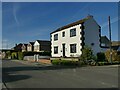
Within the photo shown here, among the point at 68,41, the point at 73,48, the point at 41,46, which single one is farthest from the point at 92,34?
the point at 41,46

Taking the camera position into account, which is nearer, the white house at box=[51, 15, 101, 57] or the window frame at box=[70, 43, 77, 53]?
the white house at box=[51, 15, 101, 57]

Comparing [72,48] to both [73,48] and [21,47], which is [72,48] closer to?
[73,48]

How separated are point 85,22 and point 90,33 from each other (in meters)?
1.96

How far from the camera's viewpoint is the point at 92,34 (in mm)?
39375

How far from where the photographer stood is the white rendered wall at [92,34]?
127 feet

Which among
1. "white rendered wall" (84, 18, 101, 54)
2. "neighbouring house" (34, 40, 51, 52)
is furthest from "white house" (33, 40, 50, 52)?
"white rendered wall" (84, 18, 101, 54)

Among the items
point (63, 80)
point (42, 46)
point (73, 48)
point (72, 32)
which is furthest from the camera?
point (42, 46)

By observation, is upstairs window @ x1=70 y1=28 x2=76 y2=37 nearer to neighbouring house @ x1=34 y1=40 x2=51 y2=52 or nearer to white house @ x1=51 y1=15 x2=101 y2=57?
white house @ x1=51 y1=15 x2=101 y2=57

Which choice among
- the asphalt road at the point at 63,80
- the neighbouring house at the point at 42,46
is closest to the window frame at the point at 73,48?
the asphalt road at the point at 63,80

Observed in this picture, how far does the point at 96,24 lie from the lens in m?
39.8

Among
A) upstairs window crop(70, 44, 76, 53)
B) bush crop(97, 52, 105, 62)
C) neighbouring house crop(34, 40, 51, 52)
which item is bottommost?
bush crop(97, 52, 105, 62)

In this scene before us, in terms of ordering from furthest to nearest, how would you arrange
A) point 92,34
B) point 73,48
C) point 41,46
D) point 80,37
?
point 41,46
point 73,48
point 92,34
point 80,37

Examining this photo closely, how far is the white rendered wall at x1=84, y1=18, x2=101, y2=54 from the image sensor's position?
127 feet

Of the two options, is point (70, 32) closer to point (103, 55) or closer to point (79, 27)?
point (79, 27)
